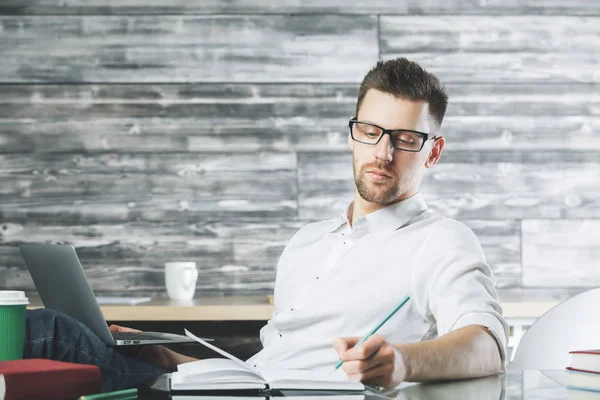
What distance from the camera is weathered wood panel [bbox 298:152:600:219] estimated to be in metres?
2.67

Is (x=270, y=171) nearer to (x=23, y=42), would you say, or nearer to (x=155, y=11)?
(x=155, y=11)

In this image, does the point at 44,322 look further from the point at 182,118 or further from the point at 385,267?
the point at 182,118

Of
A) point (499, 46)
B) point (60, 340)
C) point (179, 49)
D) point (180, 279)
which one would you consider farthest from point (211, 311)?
point (499, 46)

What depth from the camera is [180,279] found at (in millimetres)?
2432

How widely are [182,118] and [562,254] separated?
1477 millimetres

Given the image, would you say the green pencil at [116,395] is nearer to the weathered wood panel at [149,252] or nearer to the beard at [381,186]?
the beard at [381,186]

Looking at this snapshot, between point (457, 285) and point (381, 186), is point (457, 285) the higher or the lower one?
the lower one

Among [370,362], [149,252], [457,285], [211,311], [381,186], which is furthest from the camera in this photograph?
[149,252]

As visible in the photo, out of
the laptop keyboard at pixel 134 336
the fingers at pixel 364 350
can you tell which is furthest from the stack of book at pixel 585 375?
the laptop keyboard at pixel 134 336

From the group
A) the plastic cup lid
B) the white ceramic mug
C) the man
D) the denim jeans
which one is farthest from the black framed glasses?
the white ceramic mug

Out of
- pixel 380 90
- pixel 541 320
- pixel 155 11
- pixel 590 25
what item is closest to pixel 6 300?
pixel 380 90

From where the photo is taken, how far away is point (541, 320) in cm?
165

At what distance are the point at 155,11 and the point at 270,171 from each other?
718 mm

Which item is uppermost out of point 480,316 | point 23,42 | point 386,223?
point 23,42
